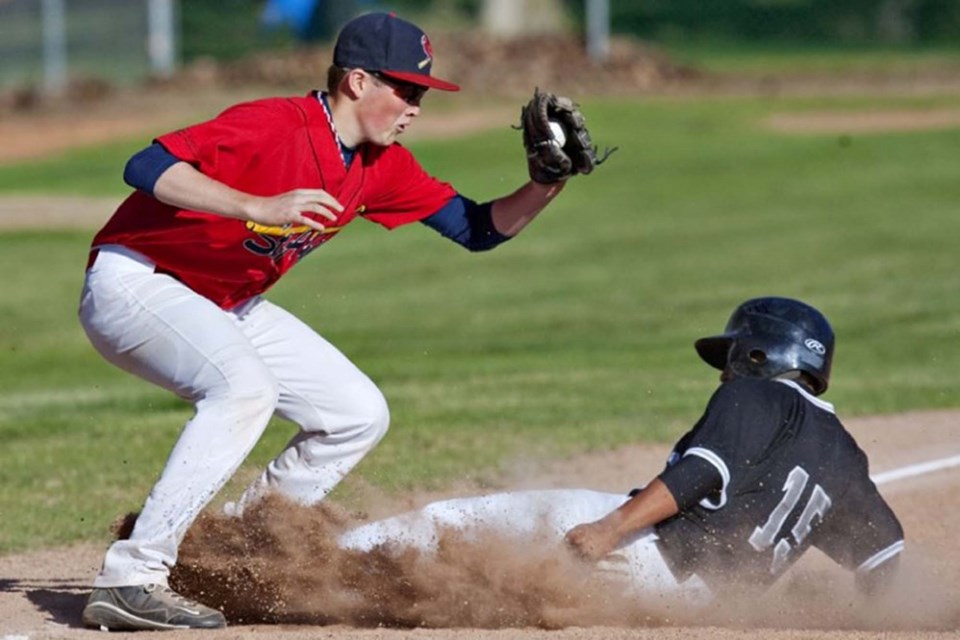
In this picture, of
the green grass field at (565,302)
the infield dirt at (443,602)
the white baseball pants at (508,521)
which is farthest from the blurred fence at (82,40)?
the white baseball pants at (508,521)

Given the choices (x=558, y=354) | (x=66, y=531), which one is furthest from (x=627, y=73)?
(x=66, y=531)

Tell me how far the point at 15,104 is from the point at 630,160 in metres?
12.0

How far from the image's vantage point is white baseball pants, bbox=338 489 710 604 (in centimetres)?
569

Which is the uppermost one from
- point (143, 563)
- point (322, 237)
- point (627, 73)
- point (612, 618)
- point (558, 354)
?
point (322, 237)

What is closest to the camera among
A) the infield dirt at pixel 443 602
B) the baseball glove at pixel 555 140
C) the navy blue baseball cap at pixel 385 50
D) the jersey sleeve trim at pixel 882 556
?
the infield dirt at pixel 443 602

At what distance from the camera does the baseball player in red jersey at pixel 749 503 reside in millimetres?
5434

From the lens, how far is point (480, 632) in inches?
216

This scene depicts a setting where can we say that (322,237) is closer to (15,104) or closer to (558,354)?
(558,354)

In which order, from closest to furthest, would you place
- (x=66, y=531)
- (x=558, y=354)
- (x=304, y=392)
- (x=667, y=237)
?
(x=304, y=392), (x=66, y=531), (x=558, y=354), (x=667, y=237)

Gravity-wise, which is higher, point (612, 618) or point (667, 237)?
point (612, 618)

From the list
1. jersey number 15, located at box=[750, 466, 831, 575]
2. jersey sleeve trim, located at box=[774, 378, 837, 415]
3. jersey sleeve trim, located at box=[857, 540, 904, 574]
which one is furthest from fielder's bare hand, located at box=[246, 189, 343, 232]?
jersey sleeve trim, located at box=[857, 540, 904, 574]

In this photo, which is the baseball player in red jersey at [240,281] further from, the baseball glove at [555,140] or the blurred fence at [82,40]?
the blurred fence at [82,40]

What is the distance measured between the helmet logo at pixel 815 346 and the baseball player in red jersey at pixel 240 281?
1.23 m

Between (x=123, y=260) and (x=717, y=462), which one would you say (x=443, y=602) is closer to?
(x=717, y=462)
